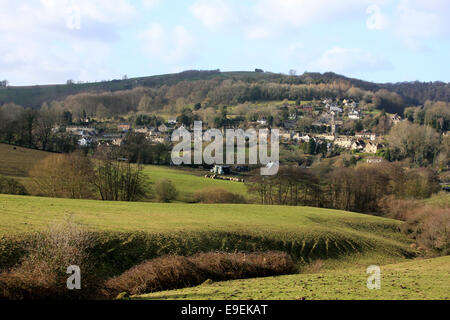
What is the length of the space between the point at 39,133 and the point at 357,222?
280 feet

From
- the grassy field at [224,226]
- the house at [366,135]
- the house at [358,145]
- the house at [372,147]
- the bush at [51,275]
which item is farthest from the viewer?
the house at [366,135]

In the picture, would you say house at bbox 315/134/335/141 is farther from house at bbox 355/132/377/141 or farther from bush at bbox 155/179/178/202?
bush at bbox 155/179/178/202

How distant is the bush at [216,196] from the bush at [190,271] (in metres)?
44.1

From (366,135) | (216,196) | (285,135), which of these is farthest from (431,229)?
(366,135)

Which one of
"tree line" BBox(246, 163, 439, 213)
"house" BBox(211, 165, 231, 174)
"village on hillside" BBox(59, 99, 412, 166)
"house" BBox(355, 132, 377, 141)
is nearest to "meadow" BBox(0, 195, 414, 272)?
"tree line" BBox(246, 163, 439, 213)

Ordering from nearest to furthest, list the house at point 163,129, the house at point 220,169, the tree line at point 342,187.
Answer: the tree line at point 342,187
the house at point 220,169
the house at point 163,129

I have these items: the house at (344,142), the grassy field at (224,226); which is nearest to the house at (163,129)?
the house at (344,142)

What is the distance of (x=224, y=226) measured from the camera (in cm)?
3688

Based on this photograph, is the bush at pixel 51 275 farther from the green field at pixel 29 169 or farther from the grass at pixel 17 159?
the grass at pixel 17 159

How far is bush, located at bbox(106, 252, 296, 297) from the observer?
19391 millimetres

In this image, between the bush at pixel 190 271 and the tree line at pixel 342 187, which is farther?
the tree line at pixel 342 187

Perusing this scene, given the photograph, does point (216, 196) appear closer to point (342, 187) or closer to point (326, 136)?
point (342, 187)

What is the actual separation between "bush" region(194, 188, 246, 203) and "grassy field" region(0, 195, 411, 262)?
18.8 m

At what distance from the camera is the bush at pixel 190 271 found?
19.4 m
